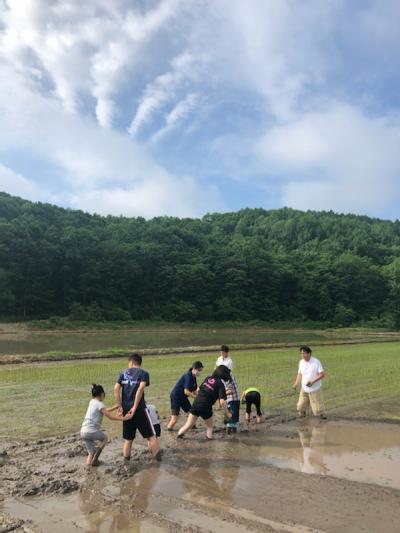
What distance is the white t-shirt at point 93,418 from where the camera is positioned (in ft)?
25.0

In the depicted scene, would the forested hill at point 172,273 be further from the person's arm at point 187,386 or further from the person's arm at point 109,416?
the person's arm at point 109,416

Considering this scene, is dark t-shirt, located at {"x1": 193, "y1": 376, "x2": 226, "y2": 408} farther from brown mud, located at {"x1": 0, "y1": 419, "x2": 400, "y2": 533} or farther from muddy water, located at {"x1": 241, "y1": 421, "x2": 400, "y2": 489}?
muddy water, located at {"x1": 241, "y1": 421, "x2": 400, "y2": 489}

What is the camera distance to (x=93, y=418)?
7703mm

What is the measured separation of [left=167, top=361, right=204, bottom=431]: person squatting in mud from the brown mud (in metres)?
0.62

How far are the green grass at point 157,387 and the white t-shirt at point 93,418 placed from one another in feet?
8.58

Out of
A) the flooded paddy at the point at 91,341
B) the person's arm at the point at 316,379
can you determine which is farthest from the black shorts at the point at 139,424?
the flooded paddy at the point at 91,341

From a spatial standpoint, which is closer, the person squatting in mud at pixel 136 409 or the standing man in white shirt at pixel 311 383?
the person squatting in mud at pixel 136 409

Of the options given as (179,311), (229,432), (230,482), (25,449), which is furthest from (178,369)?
(179,311)

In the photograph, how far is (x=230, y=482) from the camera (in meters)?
6.98

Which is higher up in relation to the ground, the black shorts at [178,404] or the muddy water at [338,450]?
the black shorts at [178,404]

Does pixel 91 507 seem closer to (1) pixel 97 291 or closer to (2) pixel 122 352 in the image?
(2) pixel 122 352

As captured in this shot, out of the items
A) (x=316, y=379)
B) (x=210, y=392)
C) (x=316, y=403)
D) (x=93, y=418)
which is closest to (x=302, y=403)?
(x=316, y=403)

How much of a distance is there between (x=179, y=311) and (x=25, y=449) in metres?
66.3

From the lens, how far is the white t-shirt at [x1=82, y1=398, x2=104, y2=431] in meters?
7.62
